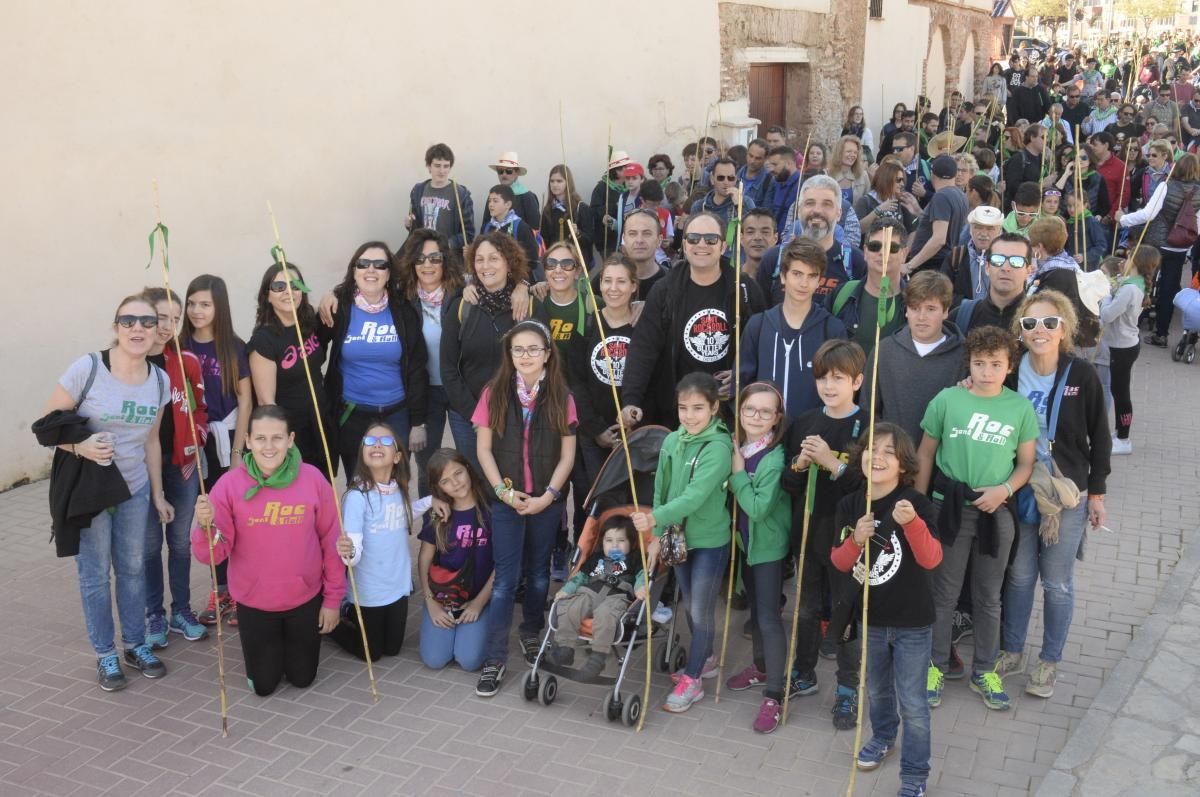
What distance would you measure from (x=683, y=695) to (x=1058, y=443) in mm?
1950

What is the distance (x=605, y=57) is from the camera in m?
13.1

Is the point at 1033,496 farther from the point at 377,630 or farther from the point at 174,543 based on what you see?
the point at 174,543

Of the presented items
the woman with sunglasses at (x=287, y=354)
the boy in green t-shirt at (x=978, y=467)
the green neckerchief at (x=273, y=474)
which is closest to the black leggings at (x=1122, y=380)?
the boy in green t-shirt at (x=978, y=467)

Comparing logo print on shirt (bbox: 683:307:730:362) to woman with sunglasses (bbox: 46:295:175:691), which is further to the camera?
logo print on shirt (bbox: 683:307:730:362)

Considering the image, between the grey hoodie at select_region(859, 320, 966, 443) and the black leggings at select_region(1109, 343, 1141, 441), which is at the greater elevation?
the grey hoodie at select_region(859, 320, 966, 443)

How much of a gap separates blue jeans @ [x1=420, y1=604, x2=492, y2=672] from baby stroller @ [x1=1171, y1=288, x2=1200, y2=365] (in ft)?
25.4

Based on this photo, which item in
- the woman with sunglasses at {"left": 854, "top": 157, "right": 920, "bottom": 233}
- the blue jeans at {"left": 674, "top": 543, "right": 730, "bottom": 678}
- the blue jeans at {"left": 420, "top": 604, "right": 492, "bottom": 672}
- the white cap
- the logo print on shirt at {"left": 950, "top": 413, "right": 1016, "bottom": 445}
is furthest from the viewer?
the woman with sunglasses at {"left": 854, "top": 157, "right": 920, "bottom": 233}

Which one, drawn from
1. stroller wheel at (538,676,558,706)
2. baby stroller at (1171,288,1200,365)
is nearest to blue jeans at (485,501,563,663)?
stroller wheel at (538,676,558,706)

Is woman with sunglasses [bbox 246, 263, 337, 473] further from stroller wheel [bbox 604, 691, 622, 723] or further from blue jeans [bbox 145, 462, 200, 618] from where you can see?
stroller wheel [bbox 604, 691, 622, 723]

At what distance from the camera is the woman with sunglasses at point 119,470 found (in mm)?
4949

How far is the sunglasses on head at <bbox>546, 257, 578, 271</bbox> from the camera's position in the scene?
19.0ft

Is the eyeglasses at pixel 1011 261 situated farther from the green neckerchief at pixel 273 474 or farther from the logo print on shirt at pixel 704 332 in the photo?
the green neckerchief at pixel 273 474

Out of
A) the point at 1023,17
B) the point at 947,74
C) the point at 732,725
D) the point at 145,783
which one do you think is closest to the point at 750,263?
the point at 732,725

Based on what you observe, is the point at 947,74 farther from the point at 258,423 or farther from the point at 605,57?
the point at 258,423
